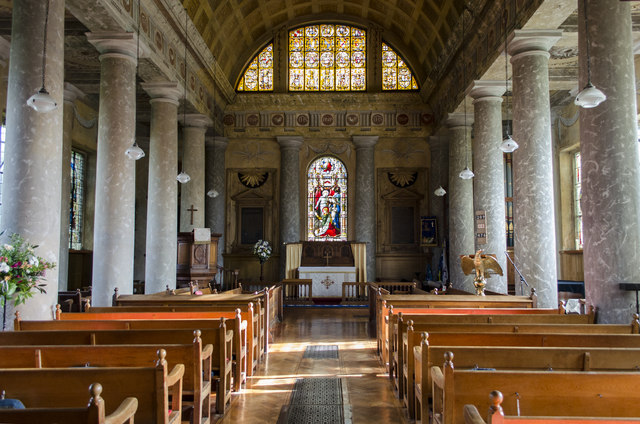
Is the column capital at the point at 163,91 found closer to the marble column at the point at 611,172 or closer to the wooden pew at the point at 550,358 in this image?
the marble column at the point at 611,172

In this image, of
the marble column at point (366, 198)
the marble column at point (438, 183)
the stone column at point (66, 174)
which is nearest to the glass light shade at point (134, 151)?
the stone column at point (66, 174)

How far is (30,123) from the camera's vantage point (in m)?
7.22

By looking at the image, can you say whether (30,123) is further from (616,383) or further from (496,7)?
(496,7)

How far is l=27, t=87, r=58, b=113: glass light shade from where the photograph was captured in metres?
6.49

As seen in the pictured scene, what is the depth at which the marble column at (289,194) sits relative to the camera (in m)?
19.2

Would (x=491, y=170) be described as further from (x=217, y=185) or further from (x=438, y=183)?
(x=217, y=185)

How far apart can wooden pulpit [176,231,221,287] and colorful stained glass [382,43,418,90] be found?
933cm

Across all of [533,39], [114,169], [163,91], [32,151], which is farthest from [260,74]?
[32,151]

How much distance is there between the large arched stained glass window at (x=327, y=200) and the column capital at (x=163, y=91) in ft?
24.8

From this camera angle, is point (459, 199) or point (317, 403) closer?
point (317, 403)

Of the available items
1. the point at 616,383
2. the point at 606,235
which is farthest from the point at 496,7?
the point at 616,383

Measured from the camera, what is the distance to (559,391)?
306 centimetres

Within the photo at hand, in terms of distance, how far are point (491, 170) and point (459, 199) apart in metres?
3.09

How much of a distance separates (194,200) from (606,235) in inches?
479
